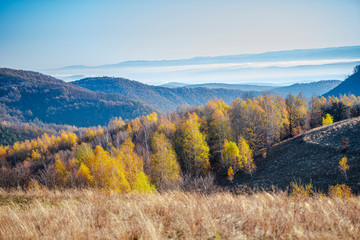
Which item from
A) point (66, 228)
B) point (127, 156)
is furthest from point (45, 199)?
point (127, 156)

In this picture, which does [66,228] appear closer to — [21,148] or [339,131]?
[339,131]

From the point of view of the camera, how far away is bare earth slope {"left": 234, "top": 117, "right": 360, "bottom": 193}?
23.2 meters

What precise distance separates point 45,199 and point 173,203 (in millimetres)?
5500

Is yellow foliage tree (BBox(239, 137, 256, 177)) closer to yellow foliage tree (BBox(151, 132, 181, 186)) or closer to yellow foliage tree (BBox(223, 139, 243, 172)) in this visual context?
yellow foliage tree (BBox(223, 139, 243, 172))

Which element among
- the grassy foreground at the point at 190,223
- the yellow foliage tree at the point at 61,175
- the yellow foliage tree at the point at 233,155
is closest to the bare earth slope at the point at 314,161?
the yellow foliage tree at the point at 233,155

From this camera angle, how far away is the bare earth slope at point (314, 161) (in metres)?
23.2

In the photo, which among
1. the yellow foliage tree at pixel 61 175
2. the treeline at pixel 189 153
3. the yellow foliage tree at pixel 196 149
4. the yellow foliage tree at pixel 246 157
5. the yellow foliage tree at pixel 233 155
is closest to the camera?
the treeline at pixel 189 153

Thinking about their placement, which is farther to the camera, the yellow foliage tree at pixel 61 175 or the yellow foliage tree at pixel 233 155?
the yellow foliage tree at pixel 61 175

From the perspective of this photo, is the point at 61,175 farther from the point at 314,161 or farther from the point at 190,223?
the point at 314,161

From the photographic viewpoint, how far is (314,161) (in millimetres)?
27422

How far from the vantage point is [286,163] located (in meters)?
30.6

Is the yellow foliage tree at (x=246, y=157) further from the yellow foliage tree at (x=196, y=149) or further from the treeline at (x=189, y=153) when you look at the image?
the yellow foliage tree at (x=196, y=149)

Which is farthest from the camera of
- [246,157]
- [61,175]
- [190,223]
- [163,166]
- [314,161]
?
[61,175]

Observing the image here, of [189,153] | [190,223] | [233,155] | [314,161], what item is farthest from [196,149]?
[190,223]
